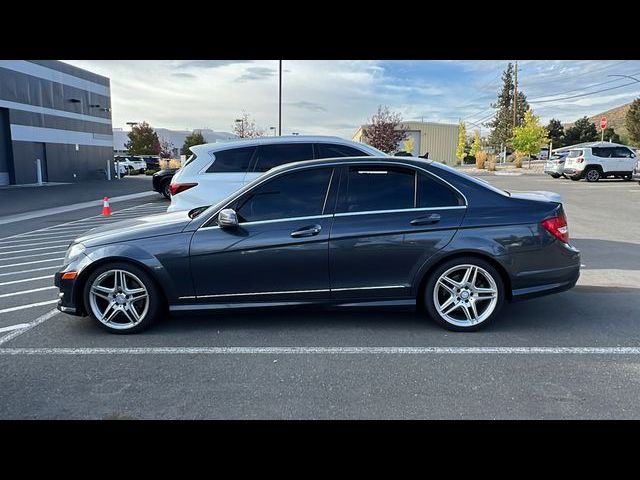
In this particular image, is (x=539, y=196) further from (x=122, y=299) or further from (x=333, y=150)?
(x=122, y=299)

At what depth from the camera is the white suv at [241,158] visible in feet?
22.6

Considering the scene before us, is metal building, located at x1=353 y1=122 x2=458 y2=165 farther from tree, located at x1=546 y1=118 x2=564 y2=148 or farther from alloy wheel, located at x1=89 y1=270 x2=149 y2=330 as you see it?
Answer: alloy wheel, located at x1=89 y1=270 x2=149 y2=330

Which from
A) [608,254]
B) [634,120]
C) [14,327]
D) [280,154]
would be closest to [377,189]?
[280,154]

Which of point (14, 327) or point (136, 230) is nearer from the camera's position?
point (136, 230)

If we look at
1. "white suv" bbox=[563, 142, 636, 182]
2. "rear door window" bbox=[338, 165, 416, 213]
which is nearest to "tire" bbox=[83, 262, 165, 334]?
"rear door window" bbox=[338, 165, 416, 213]

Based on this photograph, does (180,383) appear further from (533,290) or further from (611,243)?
(611,243)

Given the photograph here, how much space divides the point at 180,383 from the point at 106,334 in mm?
1427

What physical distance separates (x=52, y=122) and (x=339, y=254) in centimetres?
3083

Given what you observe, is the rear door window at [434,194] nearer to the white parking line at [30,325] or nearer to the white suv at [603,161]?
the white parking line at [30,325]

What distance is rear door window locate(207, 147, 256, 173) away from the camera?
23.1ft

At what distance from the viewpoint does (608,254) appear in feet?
24.0

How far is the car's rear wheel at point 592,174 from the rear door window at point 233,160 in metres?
23.1
